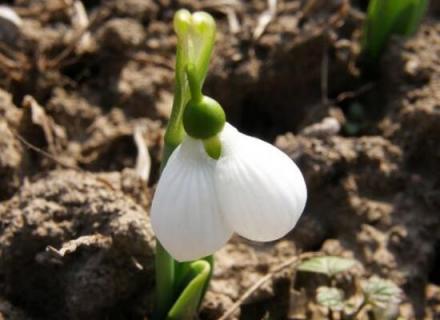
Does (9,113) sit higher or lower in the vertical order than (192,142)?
lower

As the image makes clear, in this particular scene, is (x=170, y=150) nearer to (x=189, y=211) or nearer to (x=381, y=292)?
(x=189, y=211)

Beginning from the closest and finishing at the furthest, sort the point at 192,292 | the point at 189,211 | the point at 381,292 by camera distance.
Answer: the point at 189,211, the point at 192,292, the point at 381,292

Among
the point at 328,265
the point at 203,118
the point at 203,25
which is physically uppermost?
the point at 203,25

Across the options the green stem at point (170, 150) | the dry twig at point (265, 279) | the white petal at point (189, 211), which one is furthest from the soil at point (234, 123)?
the white petal at point (189, 211)

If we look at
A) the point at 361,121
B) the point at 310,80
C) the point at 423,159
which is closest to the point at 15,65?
the point at 310,80

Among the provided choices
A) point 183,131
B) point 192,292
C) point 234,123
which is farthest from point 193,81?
point 234,123

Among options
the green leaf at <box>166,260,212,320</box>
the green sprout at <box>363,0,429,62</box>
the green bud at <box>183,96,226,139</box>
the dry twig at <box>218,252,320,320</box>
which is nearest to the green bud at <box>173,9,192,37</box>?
the green bud at <box>183,96,226,139</box>

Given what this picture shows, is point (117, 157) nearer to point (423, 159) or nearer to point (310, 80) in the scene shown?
point (310, 80)
